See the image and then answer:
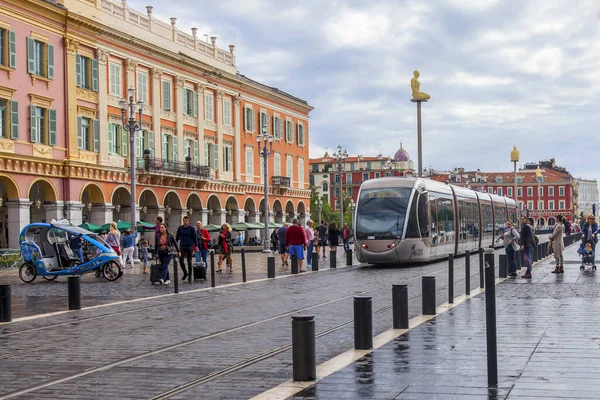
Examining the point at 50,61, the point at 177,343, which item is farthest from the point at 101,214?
the point at 177,343

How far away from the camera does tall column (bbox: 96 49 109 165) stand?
4712 centimetres

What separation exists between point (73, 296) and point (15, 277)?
578 inches

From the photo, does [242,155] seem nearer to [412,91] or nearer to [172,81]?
[172,81]

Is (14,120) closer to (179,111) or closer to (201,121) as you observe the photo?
(179,111)

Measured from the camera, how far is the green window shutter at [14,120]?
132 feet

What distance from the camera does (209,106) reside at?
59.7 metres

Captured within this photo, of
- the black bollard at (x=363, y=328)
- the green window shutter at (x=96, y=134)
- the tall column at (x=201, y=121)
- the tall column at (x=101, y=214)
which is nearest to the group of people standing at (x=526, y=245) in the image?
the black bollard at (x=363, y=328)

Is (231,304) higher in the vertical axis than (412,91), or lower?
lower

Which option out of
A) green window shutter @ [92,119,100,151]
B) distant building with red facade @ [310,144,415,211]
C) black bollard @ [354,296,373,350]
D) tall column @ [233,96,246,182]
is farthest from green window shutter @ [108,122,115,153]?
distant building with red facade @ [310,144,415,211]

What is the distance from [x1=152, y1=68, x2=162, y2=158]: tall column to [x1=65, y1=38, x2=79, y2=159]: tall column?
825 centimetres

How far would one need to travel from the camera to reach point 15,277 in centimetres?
3058

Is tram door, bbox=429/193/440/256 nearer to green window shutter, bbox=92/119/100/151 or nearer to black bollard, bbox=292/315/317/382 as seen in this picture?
green window shutter, bbox=92/119/100/151

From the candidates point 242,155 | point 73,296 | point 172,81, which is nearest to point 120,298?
point 73,296

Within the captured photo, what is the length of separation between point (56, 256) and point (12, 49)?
17228mm
